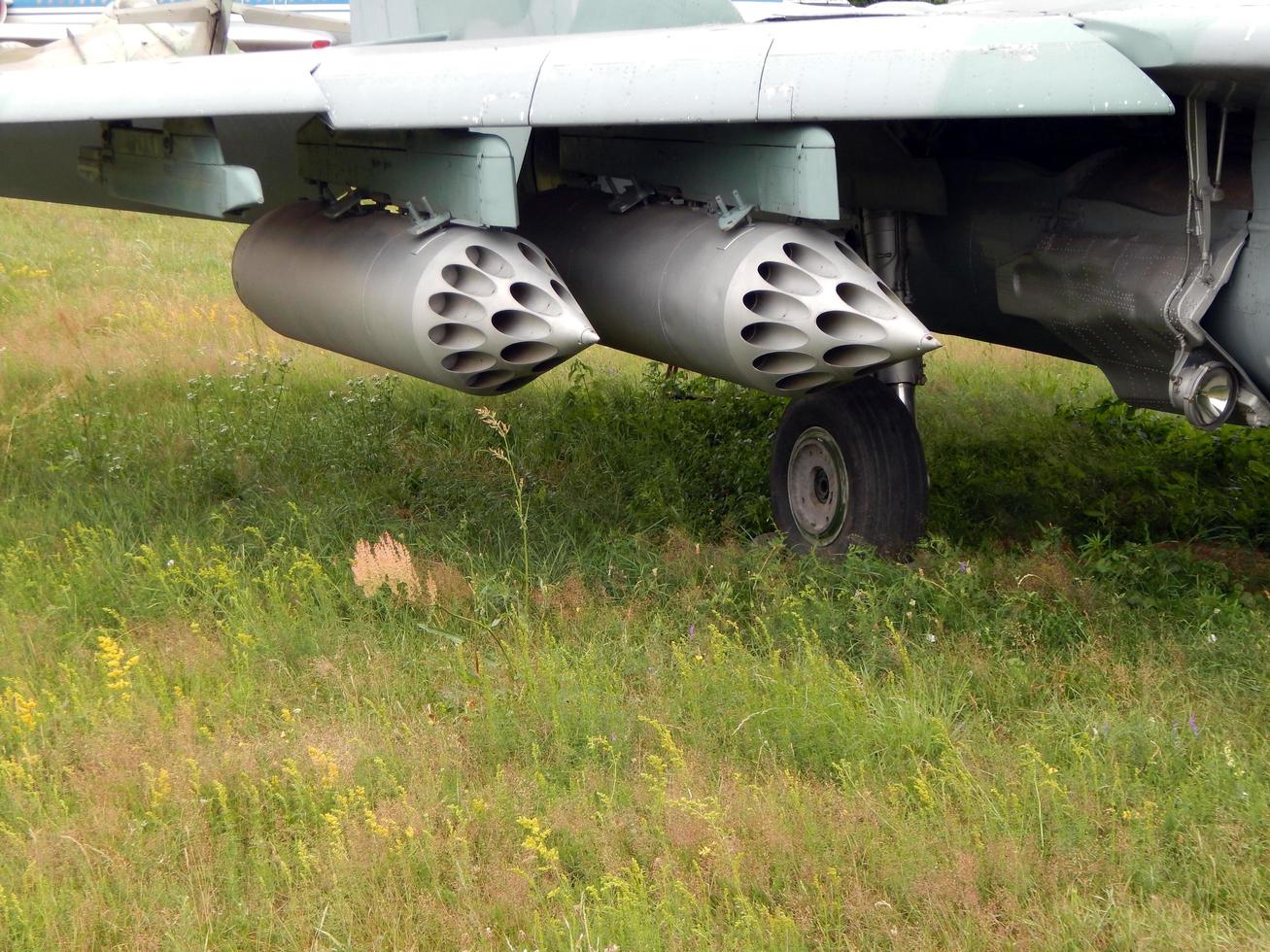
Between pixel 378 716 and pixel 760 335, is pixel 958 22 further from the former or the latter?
pixel 378 716

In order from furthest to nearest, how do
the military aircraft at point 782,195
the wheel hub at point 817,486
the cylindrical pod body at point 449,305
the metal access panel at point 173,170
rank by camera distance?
the wheel hub at point 817,486 → the metal access panel at point 173,170 → the cylindrical pod body at point 449,305 → the military aircraft at point 782,195

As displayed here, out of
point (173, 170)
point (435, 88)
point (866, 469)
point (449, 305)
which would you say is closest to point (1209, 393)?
point (866, 469)

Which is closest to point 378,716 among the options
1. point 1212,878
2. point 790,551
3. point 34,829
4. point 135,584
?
point 34,829

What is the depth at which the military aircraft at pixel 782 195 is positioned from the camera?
4227 mm

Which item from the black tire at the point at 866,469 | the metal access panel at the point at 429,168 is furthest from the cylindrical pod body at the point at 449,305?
the black tire at the point at 866,469

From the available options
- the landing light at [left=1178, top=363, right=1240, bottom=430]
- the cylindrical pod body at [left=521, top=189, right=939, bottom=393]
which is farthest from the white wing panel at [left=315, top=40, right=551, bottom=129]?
the landing light at [left=1178, top=363, right=1240, bottom=430]

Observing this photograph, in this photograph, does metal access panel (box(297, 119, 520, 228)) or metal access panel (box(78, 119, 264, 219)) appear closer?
metal access panel (box(297, 119, 520, 228))

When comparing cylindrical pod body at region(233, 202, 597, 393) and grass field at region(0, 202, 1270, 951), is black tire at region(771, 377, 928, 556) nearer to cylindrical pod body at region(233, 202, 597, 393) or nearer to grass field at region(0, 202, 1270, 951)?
grass field at region(0, 202, 1270, 951)

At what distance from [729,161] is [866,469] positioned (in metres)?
1.42

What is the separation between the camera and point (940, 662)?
14.7 ft

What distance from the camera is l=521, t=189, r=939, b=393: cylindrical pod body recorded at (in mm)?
4367

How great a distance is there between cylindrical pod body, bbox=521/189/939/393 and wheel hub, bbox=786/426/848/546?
3.14ft

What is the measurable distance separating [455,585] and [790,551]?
1429 mm

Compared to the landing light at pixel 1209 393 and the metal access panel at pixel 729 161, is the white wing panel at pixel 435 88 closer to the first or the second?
the metal access panel at pixel 729 161
